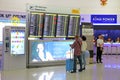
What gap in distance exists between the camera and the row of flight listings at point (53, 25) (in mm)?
12039

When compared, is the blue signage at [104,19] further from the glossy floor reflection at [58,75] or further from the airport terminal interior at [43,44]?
the glossy floor reflection at [58,75]

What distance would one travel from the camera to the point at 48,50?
12.4 m

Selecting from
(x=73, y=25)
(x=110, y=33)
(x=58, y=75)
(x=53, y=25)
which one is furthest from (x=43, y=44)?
(x=110, y=33)

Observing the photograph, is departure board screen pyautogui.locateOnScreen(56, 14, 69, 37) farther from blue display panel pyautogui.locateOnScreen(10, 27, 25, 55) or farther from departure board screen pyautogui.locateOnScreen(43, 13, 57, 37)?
blue display panel pyautogui.locateOnScreen(10, 27, 25, 55)

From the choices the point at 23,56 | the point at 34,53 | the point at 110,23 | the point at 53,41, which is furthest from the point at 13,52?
the point at 110,23

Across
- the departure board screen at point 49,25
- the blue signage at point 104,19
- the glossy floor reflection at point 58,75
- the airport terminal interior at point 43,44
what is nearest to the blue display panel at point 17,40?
the airport terminal interior at point 43,44

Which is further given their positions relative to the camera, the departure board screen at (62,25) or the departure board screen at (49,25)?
the departure board screen at (62,25)

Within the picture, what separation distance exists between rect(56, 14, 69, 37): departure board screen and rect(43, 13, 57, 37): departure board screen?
0.28 meters

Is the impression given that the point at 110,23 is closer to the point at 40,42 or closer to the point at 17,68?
the point at 40,42

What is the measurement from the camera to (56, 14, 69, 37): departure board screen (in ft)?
42.5

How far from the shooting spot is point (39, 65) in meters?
12.1

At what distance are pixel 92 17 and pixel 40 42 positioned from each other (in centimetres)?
844

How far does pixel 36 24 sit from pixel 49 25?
29.8 inches

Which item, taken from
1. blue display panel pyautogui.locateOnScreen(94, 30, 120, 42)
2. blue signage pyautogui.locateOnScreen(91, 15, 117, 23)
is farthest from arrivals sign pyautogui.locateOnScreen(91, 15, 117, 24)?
blue display panel pyautogui.locateOnScreen(94, 30, 120, 42)
